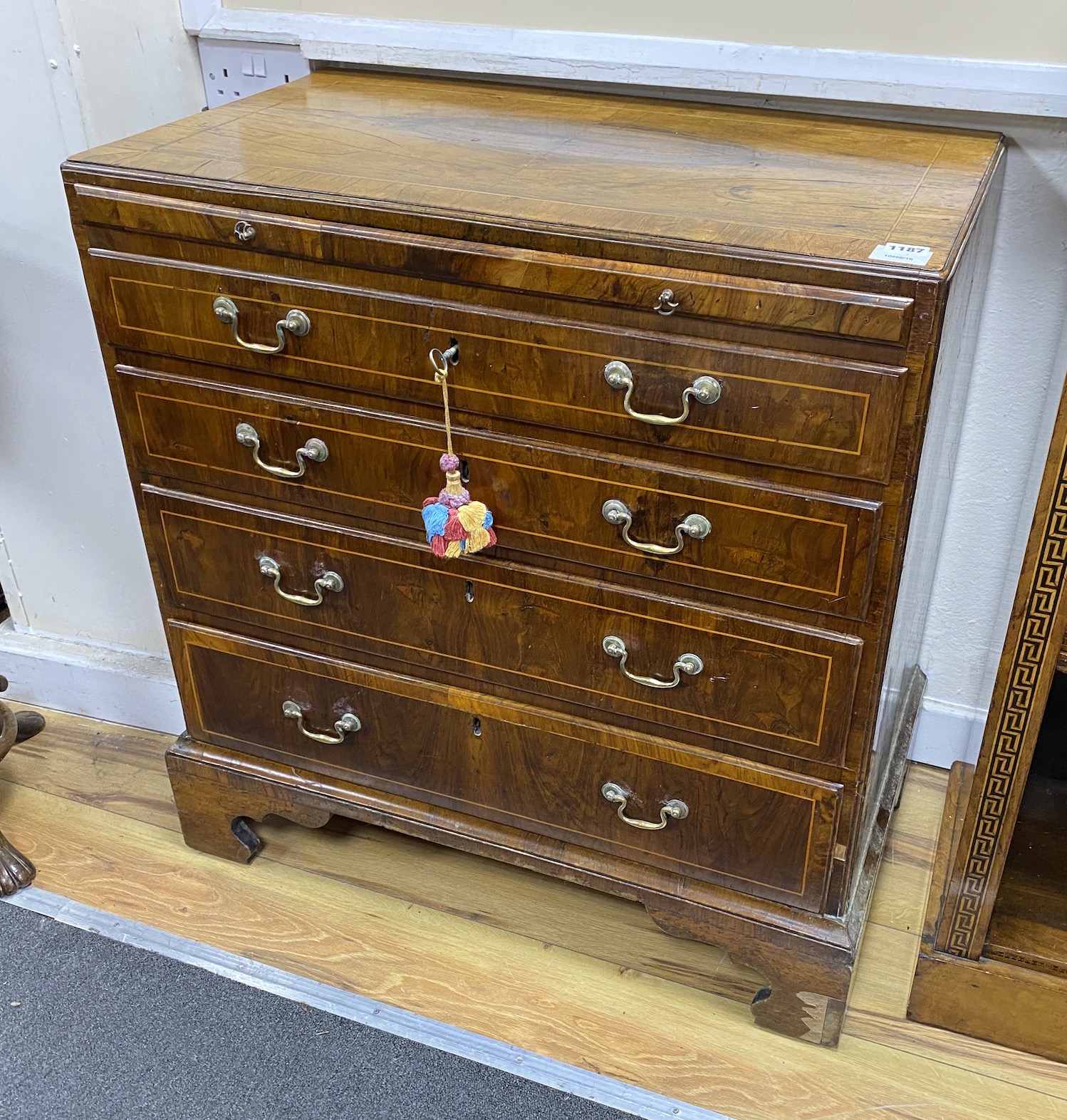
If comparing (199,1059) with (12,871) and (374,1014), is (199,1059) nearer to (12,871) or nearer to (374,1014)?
(374,1014)

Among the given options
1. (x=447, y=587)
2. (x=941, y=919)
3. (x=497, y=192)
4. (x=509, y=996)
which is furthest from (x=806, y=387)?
(x=509, y=996)

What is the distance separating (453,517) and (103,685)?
39.2 inches

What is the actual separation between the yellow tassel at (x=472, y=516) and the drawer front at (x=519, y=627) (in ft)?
0.26

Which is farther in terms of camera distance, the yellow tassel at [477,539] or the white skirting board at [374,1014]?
the white skirting board at [374,1014]

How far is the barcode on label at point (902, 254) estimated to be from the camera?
3.34ft

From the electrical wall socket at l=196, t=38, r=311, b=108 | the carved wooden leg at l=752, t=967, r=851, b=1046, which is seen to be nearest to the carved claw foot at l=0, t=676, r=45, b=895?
the electrical wall socket at l=196, t=38, r=311, b=108

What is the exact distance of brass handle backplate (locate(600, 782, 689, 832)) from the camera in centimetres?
139

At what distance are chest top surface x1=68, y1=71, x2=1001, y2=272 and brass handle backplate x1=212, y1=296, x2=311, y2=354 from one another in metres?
0.12

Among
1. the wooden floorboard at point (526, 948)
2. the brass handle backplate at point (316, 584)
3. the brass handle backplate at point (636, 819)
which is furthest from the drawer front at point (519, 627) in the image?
the wooden floorboard at point (526, 948)

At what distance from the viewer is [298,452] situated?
1.34m

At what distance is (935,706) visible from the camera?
183 cm

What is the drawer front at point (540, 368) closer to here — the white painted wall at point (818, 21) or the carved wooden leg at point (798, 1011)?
the white painted wall at point (818, 21)

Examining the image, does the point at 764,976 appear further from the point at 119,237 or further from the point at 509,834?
the point at 119,237

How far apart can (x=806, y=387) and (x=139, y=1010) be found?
1.15 m
